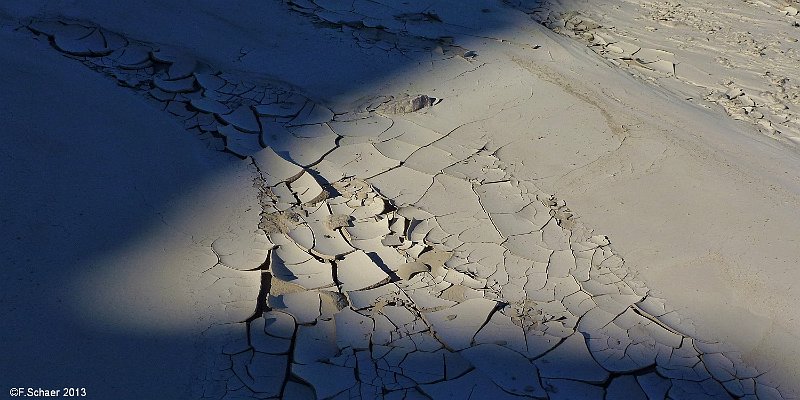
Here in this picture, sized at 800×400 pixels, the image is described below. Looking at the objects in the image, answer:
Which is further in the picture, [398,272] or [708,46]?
[708,46]

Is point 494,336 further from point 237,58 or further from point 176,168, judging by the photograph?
point 237,58

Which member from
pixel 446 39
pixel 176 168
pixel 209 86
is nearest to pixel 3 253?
pixel 176 168

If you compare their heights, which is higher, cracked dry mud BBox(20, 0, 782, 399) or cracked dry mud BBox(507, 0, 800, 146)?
cracked dry mud BBox(20, 0, 782, 399)

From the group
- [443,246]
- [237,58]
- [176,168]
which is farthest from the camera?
[237,58]

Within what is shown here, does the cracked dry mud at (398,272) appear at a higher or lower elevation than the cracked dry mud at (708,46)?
higher

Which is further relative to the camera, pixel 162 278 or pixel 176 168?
pixel 176 168

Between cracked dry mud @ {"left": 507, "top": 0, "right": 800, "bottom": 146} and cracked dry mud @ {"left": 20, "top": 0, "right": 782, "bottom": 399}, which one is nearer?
cracked dry mud @ {"left": 20, "top": 0, "right": 782, "bottom": 399}

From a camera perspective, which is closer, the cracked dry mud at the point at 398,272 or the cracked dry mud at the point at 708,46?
the cracked dry mud at the point at 398,272

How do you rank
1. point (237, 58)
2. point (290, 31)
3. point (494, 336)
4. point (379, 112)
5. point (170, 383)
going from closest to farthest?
point (170, 383) < point (494, 336) < point (379, 112) < point (237, 58) < point (290, 31)
